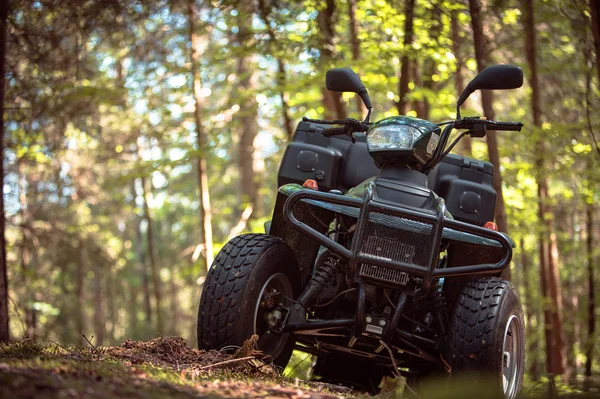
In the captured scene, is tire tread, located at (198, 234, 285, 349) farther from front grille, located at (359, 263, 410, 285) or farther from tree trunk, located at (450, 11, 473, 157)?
tree trunk, located at (450, 11, 473, 157)

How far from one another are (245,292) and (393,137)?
4.77 feet

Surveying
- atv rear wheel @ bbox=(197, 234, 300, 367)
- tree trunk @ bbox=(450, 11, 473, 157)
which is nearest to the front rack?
atv rear wheel @ bbox=(197, 234, 300, 367)

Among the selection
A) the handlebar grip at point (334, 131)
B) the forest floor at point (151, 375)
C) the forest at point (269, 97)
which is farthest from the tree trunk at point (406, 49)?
the forest floor at point (151, 375)

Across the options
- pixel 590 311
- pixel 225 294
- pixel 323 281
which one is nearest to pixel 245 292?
pixel 225 294

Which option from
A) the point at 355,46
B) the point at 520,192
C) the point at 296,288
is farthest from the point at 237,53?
the point at 296,288

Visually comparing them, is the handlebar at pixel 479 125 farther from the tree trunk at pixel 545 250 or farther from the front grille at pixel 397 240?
the tree trunk at pixel 545 250

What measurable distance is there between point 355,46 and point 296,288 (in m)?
7.78

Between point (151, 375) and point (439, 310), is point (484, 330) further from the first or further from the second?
point (151, 375)

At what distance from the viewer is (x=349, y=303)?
200 inches

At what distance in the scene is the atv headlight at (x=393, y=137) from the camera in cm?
495

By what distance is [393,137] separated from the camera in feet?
16.3

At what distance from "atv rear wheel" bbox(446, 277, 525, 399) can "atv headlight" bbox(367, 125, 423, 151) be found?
1.05 metres

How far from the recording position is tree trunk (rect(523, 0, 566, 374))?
1157 cm

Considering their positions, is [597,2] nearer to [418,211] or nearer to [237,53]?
[418,211]
